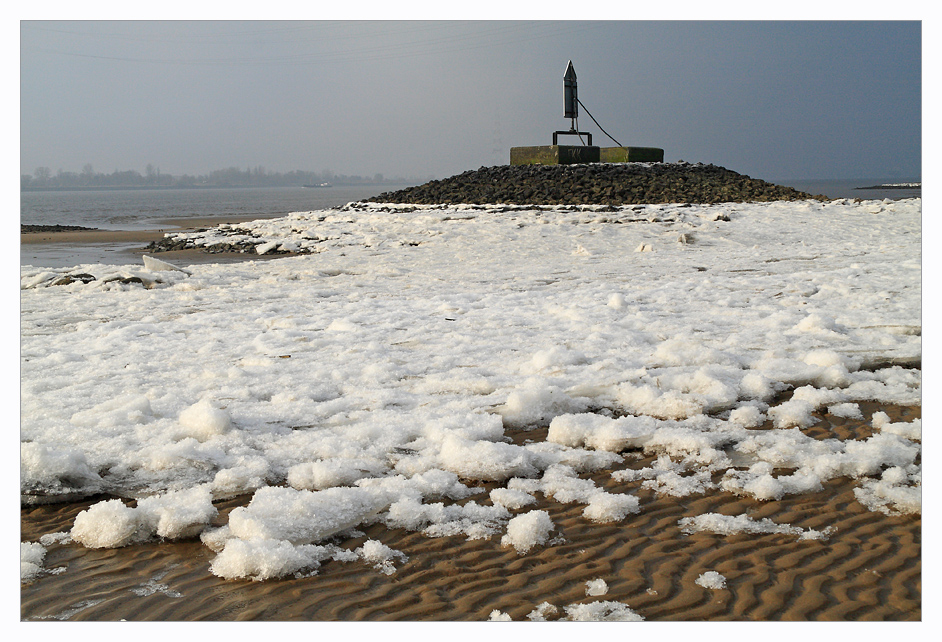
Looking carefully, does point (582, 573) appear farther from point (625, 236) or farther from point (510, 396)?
point (625, 236)

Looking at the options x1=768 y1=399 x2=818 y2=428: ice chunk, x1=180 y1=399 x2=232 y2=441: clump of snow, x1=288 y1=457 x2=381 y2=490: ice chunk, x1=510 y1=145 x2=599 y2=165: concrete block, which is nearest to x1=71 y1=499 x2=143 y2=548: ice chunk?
x1=288 y1=457 x2=381 y2=490: ice chunk

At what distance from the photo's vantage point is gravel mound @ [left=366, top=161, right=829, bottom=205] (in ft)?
69.8

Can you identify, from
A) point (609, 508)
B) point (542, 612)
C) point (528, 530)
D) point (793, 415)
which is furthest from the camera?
point (793, 415)

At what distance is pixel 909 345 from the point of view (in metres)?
5.22

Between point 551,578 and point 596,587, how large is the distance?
170 millimetres

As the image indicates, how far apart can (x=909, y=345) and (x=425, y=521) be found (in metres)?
4.40

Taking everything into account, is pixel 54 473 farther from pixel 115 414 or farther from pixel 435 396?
pixel 435 396

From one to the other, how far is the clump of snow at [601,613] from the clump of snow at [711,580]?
32 cm

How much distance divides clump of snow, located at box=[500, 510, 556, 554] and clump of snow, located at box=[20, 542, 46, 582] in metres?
1.86

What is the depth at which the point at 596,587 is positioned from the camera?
2.44 m

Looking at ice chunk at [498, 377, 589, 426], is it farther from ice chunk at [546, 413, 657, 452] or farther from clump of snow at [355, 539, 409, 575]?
clump of snow at [355, 539, 409, 575]

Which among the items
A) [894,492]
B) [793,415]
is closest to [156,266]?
[793,415]

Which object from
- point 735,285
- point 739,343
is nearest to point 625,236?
point 735,285

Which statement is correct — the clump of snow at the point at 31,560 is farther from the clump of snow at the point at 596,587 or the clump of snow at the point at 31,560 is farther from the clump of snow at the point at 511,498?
the clump of snow at the point at 596,587
